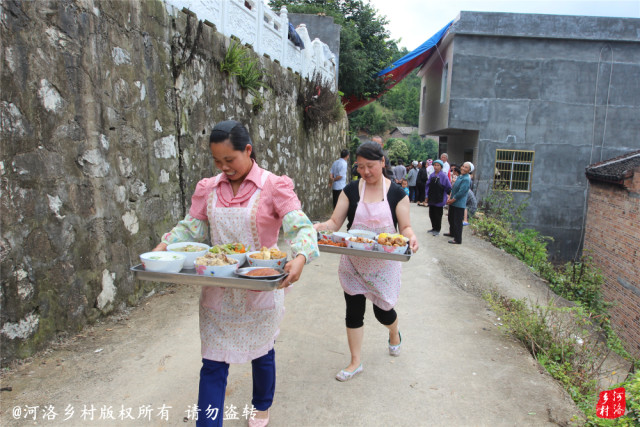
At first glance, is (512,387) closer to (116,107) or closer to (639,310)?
(116,107)

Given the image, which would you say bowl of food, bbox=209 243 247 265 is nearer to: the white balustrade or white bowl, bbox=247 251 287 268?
white bowl, bbox=247 251 287 268

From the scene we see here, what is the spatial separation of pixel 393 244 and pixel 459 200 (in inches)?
243

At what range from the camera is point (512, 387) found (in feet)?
11.3

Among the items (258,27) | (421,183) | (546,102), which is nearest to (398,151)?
(421,183)

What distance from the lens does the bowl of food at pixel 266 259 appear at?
2.33 meters

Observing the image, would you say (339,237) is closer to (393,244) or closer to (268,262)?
(393,244)

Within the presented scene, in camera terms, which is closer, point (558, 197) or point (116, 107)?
point (116, 107)

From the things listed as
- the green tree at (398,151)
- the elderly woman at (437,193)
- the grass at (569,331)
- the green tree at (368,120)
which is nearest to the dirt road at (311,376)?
the grass at (569,331)

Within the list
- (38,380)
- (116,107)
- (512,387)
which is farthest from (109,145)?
(512,387)

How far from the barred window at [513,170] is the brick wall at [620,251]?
131 inches

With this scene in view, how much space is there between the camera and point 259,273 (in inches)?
88.1

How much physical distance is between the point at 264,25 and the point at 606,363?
7.43 meters

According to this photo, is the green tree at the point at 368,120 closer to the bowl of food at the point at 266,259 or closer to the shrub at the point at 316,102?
the shrub at the point at 316,102

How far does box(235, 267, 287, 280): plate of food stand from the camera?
2.19m
